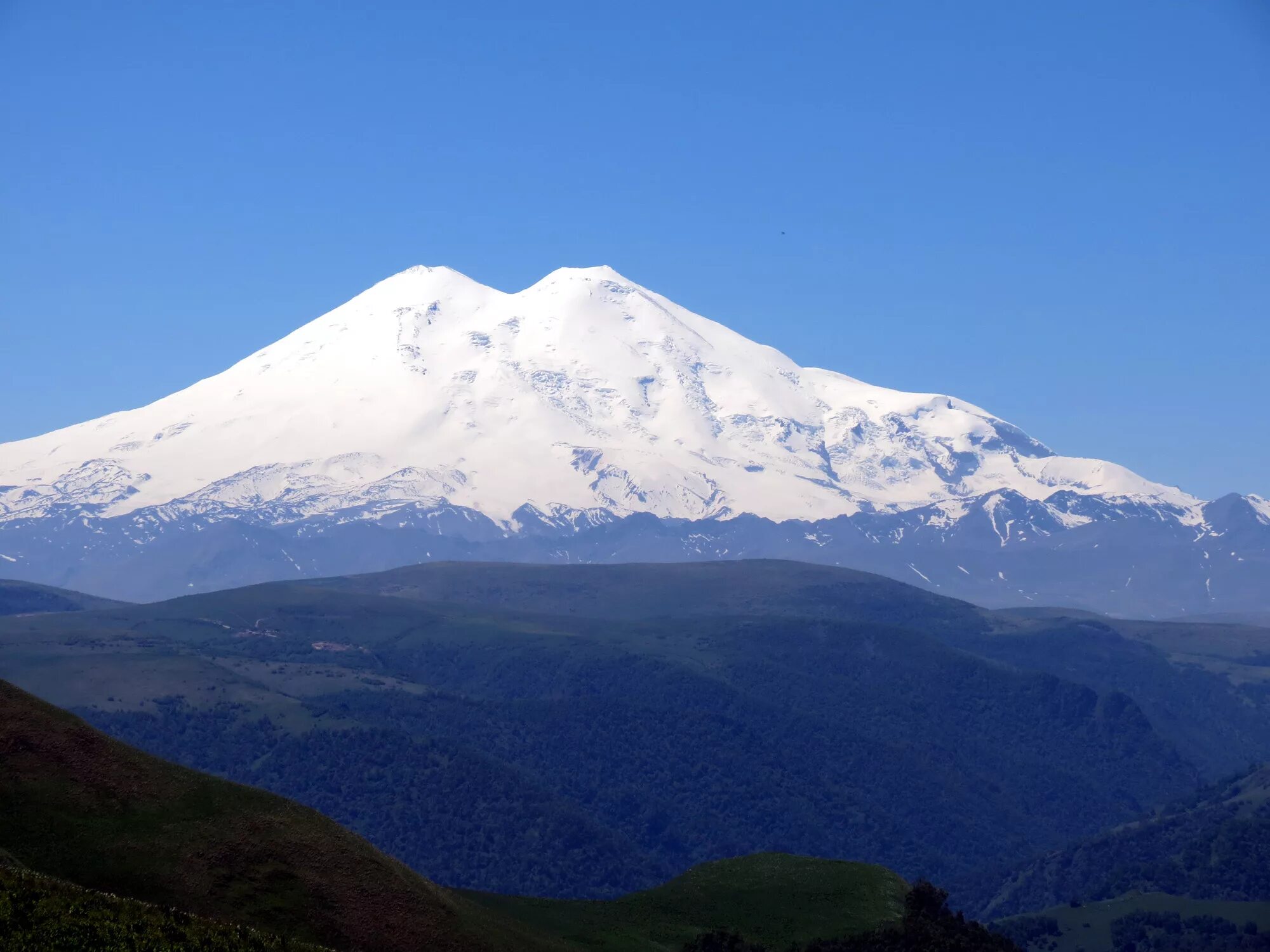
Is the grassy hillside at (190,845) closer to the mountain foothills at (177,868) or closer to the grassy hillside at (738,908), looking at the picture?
the mountain foothills at (177,868)

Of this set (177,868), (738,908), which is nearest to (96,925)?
(177,868)

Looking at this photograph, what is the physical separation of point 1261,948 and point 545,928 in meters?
123

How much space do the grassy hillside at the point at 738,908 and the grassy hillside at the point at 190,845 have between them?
2650cm

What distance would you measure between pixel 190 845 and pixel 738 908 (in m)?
58.4

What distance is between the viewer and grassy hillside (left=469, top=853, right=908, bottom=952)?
359 ft

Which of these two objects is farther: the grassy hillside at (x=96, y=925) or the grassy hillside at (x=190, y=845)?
the grassy hillside at (x=190, y=845)

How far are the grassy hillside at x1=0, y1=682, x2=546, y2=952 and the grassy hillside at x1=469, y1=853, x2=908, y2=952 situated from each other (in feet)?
86.9

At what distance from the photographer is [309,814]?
82688 mm

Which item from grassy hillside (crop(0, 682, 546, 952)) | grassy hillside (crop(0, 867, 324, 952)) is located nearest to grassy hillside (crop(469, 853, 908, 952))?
grassy hillside (crop(0, 682, 546, 952))

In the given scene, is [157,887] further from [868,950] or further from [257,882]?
[868,950]

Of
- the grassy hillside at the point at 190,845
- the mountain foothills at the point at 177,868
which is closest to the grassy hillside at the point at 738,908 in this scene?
the mountain foothills at the point at 177,868

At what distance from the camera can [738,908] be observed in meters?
122

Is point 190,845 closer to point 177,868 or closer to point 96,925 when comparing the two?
point 177,868

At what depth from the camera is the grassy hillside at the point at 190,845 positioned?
236 feet
